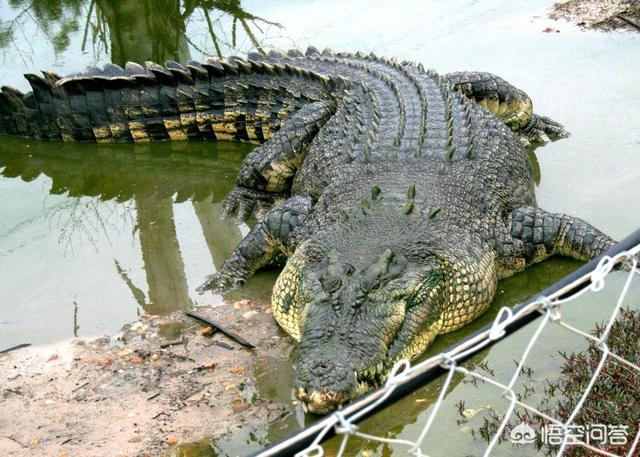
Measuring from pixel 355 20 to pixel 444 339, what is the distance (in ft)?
21.3

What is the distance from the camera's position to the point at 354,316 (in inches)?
158

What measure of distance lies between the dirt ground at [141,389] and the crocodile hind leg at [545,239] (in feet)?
4.80

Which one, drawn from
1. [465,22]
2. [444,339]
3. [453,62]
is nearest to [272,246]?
[444,339]

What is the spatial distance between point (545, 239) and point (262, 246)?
1779mm

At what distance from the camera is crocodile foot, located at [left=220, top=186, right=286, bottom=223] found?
6.54 m

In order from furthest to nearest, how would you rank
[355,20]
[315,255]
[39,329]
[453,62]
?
1. [355,20]
2. [453,62]
3. [39,329]
4. [315,255]

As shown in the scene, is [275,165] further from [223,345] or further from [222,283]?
[223,345]

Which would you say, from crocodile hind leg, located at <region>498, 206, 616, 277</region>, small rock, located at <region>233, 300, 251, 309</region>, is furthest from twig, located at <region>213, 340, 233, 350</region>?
crocodile hind leg, located at <region>498, 206, 616, 277</region>

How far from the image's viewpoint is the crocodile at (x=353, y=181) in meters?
4.14

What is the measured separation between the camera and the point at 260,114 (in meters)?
7.23

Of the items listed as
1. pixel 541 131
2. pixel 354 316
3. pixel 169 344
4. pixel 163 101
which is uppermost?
pixel 163 101

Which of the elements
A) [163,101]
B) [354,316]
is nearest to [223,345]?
[354,316]

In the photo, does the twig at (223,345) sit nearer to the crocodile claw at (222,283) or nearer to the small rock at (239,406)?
the small rock at (239,406)

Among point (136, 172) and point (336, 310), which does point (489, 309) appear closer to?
point (336, 310)
